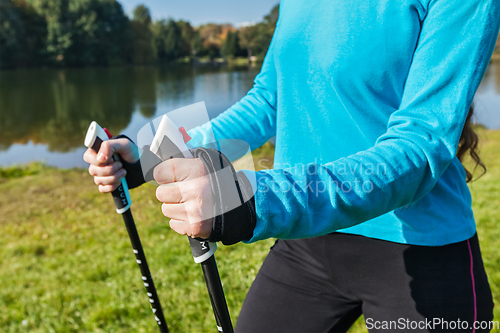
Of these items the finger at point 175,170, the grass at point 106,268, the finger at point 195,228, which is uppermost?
the finger at point 175,170

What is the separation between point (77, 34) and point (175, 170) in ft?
174

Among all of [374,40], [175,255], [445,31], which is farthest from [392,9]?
[175,255]

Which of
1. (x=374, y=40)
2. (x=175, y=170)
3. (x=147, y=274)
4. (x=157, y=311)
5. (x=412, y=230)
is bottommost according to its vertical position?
(x=157, y=311)

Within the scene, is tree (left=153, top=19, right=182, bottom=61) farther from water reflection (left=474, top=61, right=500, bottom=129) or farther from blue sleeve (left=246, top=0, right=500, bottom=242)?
blue sleeve (left=246, top=0, right=500, bottom=242)

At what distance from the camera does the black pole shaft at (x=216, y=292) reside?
1.12 m

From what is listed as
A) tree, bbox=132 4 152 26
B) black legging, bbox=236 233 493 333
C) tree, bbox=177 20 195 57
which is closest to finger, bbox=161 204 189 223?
black legging, bbox=236 233 493 333

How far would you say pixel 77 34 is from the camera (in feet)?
151

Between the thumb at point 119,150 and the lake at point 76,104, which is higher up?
the thumb at point 119,150

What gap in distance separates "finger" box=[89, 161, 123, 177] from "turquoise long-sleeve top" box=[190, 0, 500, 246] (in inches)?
17.6

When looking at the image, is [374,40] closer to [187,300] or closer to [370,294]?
[370,294]

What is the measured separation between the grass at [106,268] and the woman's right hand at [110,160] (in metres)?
0.80

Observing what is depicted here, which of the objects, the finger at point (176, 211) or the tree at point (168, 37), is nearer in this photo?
the finger at point (176, 211)

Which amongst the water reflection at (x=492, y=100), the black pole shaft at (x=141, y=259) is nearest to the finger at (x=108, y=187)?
the black pole shaft at (x=141, y=259)

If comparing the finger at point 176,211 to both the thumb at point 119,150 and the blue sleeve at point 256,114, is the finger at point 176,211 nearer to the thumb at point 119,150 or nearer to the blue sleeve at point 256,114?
the thumb at point 119,150
